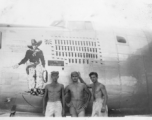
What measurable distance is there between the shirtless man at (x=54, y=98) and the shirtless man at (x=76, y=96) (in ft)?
0.65

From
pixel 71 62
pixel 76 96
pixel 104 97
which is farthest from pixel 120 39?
pixel 76 96

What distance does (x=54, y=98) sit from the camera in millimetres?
6285

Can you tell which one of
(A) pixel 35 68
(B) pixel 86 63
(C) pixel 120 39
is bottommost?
(A) pixel 35 68

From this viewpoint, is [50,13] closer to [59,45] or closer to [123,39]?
[59,45]

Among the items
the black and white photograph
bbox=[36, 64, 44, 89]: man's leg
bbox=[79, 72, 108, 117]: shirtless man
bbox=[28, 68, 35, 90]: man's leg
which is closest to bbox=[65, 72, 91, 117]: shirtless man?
the black and white photograph

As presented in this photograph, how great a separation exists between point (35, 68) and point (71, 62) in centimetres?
96

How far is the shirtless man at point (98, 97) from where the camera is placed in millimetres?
6301

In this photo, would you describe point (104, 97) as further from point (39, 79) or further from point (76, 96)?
point (39, 79)

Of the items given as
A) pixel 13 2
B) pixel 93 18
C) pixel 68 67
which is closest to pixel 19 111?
pixel 68 67

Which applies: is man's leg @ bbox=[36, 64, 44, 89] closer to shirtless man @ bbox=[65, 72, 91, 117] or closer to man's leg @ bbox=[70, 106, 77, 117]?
shirtless man @ bbox=[65, 72, 91, 117]

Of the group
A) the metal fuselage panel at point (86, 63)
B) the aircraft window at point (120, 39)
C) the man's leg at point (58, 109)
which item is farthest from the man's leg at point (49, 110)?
the aircraft window at point (120, 39)

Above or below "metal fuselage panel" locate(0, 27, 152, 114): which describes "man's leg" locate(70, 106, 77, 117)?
Answer: below

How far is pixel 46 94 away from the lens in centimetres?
637

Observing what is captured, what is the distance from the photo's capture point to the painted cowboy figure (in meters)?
6.37
